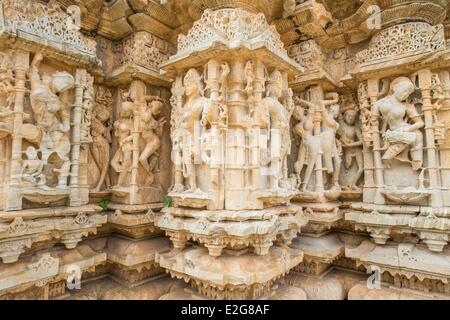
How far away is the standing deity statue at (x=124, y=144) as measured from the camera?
5.54 m

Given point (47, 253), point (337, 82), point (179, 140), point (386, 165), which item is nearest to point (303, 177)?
point (386, 165)

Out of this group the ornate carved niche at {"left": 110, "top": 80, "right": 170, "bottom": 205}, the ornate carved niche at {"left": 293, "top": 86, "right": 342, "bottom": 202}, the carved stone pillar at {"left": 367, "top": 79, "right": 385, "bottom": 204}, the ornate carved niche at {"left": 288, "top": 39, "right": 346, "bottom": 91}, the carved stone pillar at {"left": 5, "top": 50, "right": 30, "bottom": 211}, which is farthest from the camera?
the ornate carved niche at {"left": 288, "top": 39, "right": 346, "bottom": 91}

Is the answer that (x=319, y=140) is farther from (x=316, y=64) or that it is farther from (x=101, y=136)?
(x=101, y=136)

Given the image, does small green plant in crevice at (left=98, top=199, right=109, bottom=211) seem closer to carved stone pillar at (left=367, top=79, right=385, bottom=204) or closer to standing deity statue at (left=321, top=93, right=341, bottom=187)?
standing deity statue at (left=321, top=93, right=341, bottom=187)

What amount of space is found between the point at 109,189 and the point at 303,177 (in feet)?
14.4

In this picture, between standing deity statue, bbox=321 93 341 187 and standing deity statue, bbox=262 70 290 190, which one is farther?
standing deity statue, bbox=321 93 341 187

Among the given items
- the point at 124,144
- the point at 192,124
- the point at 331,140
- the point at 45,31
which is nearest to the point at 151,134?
the point at 124,144

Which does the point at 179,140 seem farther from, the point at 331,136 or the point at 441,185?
the point at 441,185

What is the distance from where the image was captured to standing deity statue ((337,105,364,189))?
6.00m

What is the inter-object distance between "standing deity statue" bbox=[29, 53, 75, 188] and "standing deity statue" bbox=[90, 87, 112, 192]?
78 centimetres

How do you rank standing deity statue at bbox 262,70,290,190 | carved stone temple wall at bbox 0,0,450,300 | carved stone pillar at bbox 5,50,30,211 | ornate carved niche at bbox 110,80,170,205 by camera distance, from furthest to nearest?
ornate carved niche at bbox 110,80,170,205, standing deity statue at bbox 262,70,290,190, carved stone temple wall at bbox 0,0,450,300, carved stone pillar at bbox 5,50,30,211

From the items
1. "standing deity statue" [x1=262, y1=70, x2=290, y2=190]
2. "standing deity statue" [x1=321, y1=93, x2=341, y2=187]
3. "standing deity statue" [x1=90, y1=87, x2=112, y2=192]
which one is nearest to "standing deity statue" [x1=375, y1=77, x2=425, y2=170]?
"standing deity statue" [x1=321, y1=93, x2=341, y2=187]

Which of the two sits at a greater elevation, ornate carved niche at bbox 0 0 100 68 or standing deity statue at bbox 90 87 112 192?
ornate carved niche at bbox 0 0 100 68

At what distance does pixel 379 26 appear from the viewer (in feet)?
18.1
